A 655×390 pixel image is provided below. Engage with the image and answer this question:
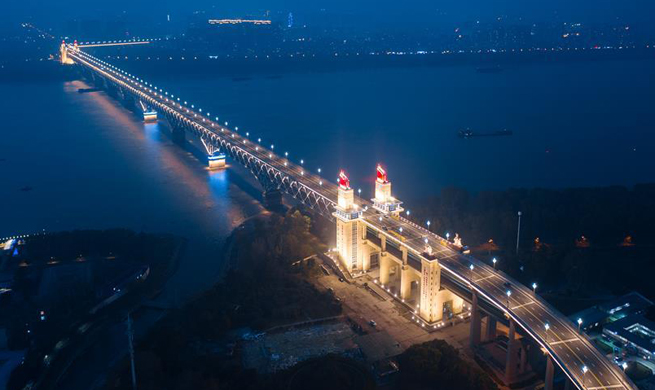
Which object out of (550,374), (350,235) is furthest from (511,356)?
(350,235)

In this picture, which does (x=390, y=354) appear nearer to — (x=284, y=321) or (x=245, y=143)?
(x=284, y=321)

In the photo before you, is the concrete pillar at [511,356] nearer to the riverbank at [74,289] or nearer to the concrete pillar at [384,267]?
the concrete pillar at [384,267]

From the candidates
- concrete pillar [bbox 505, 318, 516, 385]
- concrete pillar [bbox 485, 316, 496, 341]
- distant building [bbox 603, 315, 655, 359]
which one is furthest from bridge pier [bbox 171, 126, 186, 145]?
distant building [bbox 603, 315, 655, 359]

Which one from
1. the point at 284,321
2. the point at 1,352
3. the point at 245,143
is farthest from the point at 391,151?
the point at 1,352

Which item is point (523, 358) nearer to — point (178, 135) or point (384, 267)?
point (384, 267)

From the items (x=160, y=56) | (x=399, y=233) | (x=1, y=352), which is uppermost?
(x=160, y=56)
